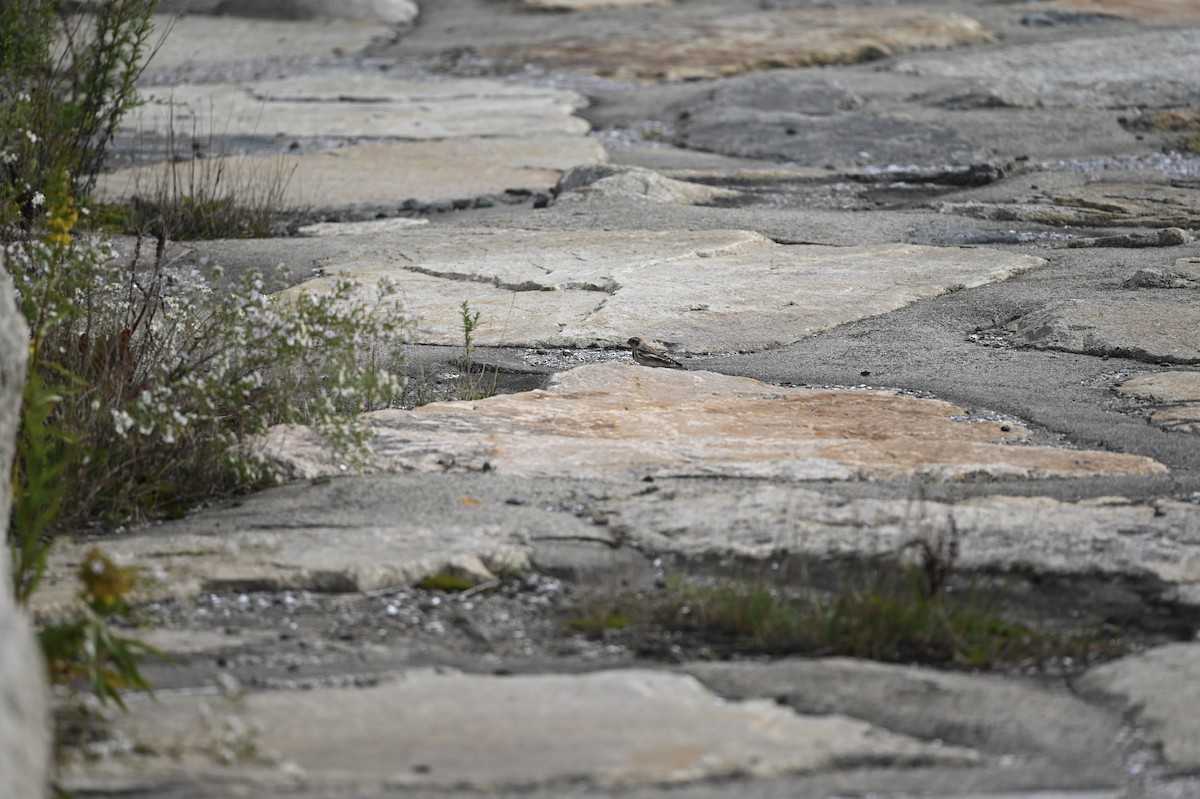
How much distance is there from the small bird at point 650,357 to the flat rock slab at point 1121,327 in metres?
0.92

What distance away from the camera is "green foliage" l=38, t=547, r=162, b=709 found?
1702 mm

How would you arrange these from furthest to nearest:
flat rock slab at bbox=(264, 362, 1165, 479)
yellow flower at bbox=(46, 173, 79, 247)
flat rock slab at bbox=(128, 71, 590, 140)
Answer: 1. flat rock slab at bbox=(128, 71, 590, 140)
2. flat rock slab at bbox=(264, 362, 1165, 479)
3. yellow flower at bbox=(46, 173, 79, 247)

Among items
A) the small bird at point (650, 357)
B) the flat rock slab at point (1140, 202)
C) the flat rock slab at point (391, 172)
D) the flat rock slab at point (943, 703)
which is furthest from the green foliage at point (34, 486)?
the flat rock slab at point (1140, 202)

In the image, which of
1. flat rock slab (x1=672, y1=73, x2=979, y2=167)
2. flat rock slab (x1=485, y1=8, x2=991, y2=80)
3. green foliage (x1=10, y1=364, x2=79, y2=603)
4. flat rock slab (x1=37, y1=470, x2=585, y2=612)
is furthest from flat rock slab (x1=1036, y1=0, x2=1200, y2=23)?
green foliage (x1=10, y1=364, x2=79, y2=603)

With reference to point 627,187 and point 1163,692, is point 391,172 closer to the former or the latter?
point 627,187

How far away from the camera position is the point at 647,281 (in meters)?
4.27

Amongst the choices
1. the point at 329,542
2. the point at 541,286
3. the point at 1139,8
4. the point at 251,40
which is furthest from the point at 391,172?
the point at 1139,8

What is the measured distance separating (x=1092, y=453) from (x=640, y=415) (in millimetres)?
932

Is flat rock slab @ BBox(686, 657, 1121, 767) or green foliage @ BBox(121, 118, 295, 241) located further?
green foliage @ BBox(121, 118, 295, 241)

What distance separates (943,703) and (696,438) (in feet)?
3.87

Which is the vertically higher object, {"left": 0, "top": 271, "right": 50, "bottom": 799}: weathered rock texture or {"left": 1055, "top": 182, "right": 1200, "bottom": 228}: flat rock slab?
{"left": 0, "top": 271, "right": 50, "bottom": 799}: weathered rock texture

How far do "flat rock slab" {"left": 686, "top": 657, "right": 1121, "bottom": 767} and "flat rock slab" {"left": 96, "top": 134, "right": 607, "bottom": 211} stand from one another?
3.68 metres

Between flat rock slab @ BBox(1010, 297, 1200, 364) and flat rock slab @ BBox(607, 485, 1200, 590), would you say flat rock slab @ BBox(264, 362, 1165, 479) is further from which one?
flat rock slab @ BBox(1010, 297, 1200, 364)

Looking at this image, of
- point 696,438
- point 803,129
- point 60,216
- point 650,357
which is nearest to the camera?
point 60,216
